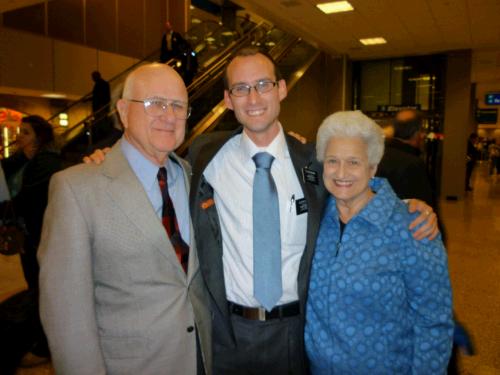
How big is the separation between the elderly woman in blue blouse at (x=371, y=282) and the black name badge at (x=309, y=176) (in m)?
0.20

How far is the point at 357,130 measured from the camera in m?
1.68

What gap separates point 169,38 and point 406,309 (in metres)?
8.54

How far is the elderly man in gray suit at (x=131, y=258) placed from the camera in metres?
1.45

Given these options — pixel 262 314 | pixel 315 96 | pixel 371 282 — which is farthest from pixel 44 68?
pixel 371 282

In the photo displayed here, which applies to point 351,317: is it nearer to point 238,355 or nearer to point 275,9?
point 238,355

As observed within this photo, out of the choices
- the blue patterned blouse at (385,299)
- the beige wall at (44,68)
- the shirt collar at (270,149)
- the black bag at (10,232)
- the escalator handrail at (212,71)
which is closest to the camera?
the blue patterned blouse at (385,299)

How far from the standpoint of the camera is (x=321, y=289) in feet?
5.62

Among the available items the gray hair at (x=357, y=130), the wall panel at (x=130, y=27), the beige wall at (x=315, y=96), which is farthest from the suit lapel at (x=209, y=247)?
the wall panel at (x=130, y=27)

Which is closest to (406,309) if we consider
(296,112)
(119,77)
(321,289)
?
(321,289)

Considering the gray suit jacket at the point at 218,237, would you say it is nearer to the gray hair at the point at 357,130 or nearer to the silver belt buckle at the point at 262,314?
the silver belt buckle at the point at 262,314

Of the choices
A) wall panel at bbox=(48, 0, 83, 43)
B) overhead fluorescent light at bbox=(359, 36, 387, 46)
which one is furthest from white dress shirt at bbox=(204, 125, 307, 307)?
wall panel at bbox=(48, 0, 83, 43)

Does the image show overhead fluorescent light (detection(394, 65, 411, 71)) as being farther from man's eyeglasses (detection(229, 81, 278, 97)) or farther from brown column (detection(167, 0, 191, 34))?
man's eyeglasses (detection(229, 81, 278, 97))

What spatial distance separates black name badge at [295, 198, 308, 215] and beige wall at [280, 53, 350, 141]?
33.0 ft

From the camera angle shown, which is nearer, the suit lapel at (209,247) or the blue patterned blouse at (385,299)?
the blue patterned blouse at (385,299)
